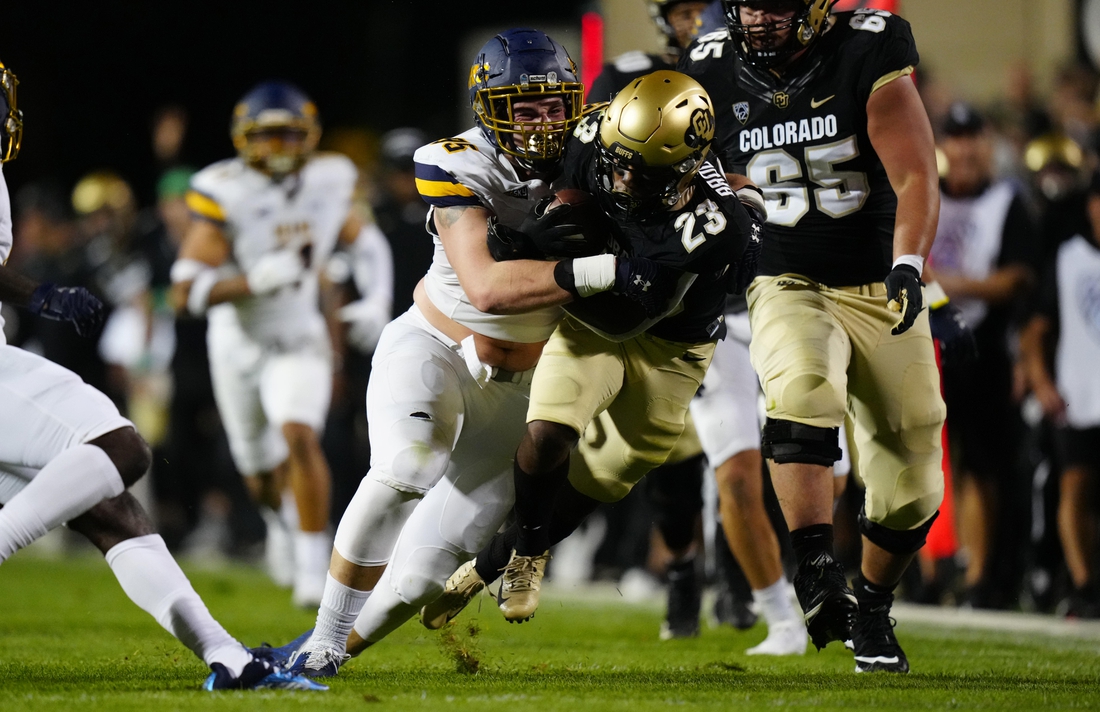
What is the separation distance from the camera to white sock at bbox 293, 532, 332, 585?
696 centimetres

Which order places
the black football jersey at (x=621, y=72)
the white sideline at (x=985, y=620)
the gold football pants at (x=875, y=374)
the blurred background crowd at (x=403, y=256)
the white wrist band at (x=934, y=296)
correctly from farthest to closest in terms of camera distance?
1. the blurred background crowd at (x=403, y=256)
2. the white sideline at (x=985, y=620)
3. the black football jersey at (x=621, y=72)
4. the white wrist band at (x=934, y=296)
5. the gold football pants at (x=875, y=374)

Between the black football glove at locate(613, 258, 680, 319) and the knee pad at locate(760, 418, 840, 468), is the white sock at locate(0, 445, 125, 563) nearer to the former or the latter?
the black football glove at locate(613, 258, 680, 319)

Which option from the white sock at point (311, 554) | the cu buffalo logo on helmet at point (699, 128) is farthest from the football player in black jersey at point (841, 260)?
the white sock at point (311, 554)

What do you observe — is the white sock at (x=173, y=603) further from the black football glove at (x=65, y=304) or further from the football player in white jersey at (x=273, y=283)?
the football player in white jersey at (x=273, y=283)

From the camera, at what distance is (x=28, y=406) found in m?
3.78

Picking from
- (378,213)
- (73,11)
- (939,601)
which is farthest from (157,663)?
(73,11)

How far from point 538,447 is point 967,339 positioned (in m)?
1.56

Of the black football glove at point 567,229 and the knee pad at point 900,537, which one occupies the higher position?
the black football glove at point 567,229

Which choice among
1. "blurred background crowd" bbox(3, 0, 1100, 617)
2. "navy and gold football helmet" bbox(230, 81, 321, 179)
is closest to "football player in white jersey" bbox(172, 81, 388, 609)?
"navy and gold football helmet" bbox(230, 81, 321, 179)

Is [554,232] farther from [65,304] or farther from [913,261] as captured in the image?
[65,304]

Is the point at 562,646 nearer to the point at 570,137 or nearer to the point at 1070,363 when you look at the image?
the point at 570,137

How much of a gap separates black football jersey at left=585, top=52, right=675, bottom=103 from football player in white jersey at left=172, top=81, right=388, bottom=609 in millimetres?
2176

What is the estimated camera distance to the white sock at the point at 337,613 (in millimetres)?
4121

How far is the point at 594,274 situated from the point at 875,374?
995 mm
